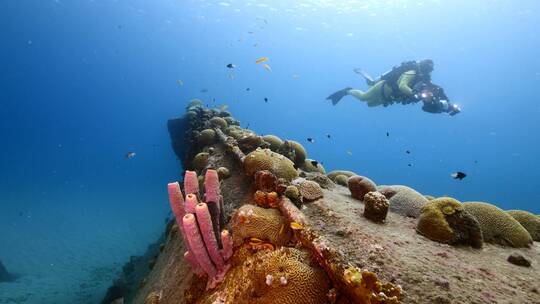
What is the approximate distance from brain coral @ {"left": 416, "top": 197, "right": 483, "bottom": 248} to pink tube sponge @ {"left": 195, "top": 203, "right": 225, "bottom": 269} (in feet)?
9.96

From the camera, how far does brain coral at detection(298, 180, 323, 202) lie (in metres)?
4.86

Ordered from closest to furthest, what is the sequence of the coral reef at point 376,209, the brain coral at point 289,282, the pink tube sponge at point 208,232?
the brain coral at point 289,282
the pink tube sponge at point 208,232
the coral reef at point 376,209

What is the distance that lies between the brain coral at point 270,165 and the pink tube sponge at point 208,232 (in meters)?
2.10

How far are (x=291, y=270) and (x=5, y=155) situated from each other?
319 feet

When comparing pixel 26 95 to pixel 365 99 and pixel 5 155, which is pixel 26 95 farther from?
pixel 365 99

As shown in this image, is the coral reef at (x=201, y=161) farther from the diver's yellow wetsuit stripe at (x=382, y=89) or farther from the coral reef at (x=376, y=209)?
the diver's yellow wetsuit stripe at (x=382, y=89)

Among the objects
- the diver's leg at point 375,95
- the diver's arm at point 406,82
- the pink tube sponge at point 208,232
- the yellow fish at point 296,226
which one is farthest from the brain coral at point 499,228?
the diver's leg at point 375,95

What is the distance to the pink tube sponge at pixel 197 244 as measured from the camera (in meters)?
3.50

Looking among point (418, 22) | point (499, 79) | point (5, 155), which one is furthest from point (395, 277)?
point (499, 79)

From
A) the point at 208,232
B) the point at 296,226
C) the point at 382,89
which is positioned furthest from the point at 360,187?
the point at 382,89

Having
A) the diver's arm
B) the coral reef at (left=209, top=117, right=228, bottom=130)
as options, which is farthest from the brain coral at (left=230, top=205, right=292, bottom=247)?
the diver's arm

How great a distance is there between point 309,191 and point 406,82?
1081cm

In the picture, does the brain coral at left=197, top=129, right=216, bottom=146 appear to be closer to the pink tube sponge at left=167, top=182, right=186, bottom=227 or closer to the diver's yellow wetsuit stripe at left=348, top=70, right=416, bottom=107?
the pink tube sponge at left=167, top=182, right=186, bottom=227

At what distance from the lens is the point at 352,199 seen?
586 centimetres
